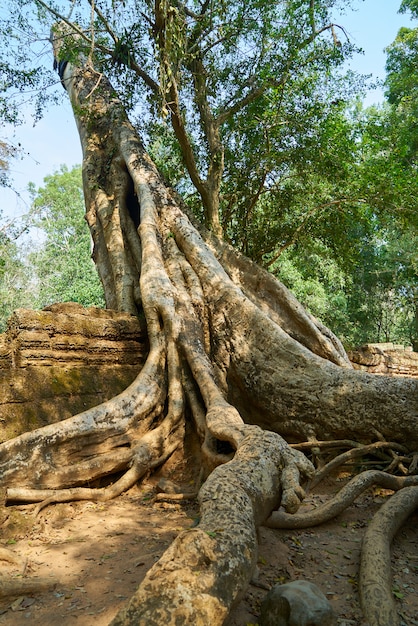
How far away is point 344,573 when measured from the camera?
262 centimetres

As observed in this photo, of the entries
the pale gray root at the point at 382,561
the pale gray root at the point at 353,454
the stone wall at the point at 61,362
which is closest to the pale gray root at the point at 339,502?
the pale gray root at the point at 382,561

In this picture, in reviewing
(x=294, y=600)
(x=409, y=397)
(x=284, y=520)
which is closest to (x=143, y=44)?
(x=409, y=397)

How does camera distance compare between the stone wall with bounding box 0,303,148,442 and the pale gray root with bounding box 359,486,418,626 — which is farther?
the stone wall with bounding box 0,303,148,442

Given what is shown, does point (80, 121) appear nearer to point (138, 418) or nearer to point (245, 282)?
point (245, 282)

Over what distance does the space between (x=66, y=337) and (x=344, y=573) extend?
9.71 feet

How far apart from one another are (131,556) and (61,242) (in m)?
22.2

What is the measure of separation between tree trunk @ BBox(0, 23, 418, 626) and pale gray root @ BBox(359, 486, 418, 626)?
503mm

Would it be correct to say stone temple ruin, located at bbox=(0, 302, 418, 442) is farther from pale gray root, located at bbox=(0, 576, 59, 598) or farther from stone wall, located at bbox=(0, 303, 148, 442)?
pale gray root, located at bbox=(0, 576, 59, 598)

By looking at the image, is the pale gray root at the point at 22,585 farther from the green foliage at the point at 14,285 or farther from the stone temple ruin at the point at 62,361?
the green foliage at the point at 14,285

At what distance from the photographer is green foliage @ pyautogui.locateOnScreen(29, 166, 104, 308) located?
20.5 metres

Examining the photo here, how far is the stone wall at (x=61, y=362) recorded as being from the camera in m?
3.85

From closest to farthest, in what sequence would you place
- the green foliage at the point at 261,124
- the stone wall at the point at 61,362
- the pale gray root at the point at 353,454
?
the pale gray root at the point at 353,454
the stone wall at the point at 61,362
the green foliage at the point at 261,124


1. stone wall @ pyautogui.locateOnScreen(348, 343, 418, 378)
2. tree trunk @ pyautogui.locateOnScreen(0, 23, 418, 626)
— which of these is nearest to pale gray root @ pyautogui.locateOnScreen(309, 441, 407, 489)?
tree trunk @ pyautogui.locateOnScreen(0, 23, 418, 626)

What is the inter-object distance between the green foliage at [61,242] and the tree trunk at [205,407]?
1329cm
